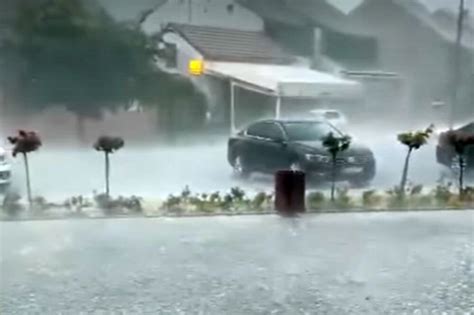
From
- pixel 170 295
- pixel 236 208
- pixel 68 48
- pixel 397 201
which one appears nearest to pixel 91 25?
pixel 68 48

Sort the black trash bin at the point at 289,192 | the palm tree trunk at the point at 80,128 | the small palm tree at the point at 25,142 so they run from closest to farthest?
the small palm tree at the point at 25,142
the palm tree trunk at the point at 80,128
the black trash bin at the point at 289,192

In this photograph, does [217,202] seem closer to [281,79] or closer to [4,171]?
[281,79]

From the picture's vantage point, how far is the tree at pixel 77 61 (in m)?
3.36

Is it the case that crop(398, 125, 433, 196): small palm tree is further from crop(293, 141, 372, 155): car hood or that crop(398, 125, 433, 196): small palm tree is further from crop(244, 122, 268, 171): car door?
crop(244, 122, 268, 171): car door

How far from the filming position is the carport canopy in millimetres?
3621

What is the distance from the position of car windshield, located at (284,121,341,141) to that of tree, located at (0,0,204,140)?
1.81 ft

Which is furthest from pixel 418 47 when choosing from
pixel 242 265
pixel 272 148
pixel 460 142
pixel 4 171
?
pixel 4 171

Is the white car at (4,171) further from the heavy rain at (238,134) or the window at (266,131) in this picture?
the window at (266,131)

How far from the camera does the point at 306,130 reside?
3.78 metres

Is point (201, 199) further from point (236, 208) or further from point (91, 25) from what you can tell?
point (91, 25)

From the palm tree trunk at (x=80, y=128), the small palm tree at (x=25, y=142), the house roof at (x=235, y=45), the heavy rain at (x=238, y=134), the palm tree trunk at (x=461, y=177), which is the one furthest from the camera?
the palm tree trunk at (x=461, y=177)

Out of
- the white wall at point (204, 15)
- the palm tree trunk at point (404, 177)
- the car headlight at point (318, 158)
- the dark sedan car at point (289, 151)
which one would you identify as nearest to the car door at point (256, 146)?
the dark sedan car at point (289, 151)

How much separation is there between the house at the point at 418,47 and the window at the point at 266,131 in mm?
609

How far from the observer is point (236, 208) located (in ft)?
12.4
